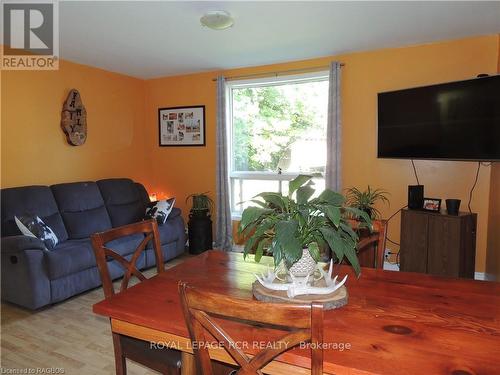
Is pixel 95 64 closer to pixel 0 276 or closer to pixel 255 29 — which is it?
pixel 255 29

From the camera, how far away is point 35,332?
2.53 m

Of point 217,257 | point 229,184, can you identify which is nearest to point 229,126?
point 229,184

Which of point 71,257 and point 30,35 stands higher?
point 30,35

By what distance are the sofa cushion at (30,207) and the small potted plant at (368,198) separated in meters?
3.04

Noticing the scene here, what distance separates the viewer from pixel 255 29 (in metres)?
3.06

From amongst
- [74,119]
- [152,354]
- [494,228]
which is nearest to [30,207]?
[74,119]

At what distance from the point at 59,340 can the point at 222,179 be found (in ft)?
8.48

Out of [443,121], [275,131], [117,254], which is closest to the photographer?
[117,254]

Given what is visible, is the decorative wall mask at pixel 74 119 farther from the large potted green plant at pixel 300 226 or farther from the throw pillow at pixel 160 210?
the large potted green plant at pixel 300 226

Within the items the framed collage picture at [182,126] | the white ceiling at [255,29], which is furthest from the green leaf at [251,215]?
the framed collage picture at [182,126]

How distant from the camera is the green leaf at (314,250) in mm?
1256

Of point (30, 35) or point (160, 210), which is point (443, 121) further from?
point (30, 35)

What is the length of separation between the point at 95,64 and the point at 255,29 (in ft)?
7.36

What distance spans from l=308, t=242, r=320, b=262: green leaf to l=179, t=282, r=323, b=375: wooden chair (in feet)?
1.40
